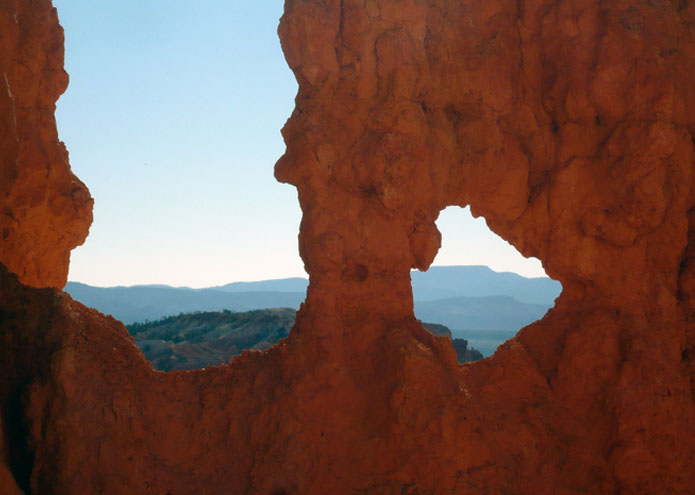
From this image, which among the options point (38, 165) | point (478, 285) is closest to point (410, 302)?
point (38, 165)

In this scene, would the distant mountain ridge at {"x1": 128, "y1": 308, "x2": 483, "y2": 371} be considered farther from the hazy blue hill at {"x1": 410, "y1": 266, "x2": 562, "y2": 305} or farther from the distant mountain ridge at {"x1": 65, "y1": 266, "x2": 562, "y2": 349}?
the hazy blue hill at {"x1": 410, "y1": 266, "x2": 562, "y2": 305}

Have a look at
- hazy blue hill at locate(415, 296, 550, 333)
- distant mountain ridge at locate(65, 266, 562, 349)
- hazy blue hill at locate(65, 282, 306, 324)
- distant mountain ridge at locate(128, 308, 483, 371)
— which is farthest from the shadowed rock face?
hazy blue hill at locate(65, 282, 306, 324)

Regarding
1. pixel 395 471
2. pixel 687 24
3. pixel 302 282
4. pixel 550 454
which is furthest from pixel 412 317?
pixel 302 282

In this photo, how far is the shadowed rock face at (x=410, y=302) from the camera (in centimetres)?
547

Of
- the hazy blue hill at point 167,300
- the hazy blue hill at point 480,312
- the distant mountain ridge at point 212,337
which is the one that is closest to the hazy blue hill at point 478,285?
the hazy blue hill at point 480,312

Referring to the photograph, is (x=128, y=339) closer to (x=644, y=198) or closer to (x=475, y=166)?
(x=475, y=166)

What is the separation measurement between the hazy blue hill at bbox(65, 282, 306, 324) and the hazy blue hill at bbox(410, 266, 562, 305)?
99.0 feet

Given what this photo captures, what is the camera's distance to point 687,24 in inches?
273

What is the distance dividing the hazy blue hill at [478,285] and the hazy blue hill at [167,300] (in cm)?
3016

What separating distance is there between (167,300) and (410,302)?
121314mm

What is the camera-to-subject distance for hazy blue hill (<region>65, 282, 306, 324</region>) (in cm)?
11200

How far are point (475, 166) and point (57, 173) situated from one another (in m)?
4.30

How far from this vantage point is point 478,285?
14300 cm

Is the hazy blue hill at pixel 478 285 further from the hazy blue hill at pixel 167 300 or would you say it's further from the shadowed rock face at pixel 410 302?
the shadowed rock face at pixel 410 302
